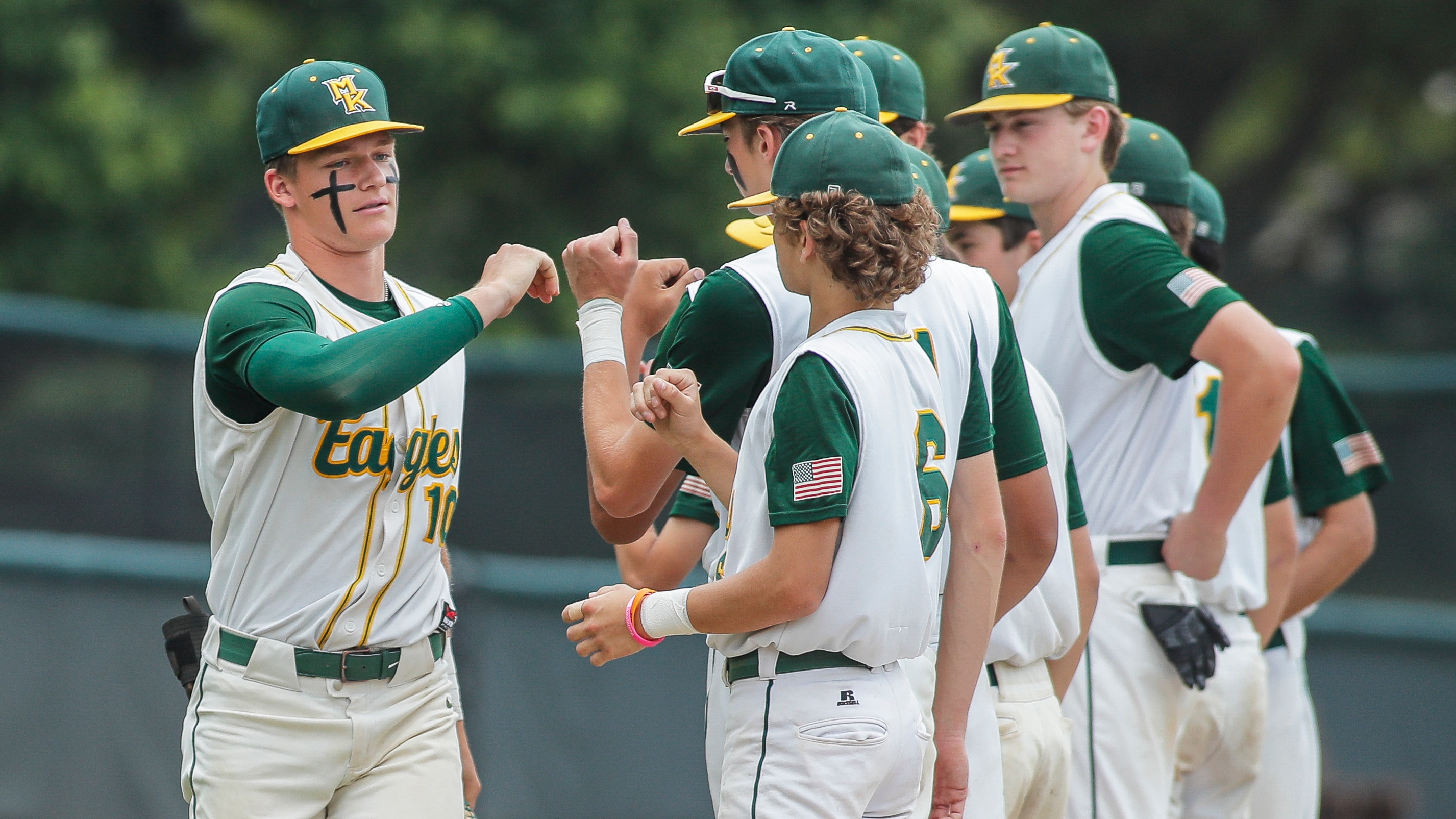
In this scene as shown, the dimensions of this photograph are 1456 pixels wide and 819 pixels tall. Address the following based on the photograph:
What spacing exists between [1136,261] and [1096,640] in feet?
3.45

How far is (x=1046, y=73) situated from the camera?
432cm

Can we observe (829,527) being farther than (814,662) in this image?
No

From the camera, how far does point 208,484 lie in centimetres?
347

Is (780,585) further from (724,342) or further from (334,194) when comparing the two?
(334,194)

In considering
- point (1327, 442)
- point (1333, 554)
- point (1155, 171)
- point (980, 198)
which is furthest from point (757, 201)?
point (1333, 554)

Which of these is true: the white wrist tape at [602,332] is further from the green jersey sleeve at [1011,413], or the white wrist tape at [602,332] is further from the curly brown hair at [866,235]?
the green jersey sleeve at [1011,413]

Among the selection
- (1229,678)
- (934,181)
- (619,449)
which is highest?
(934,181)

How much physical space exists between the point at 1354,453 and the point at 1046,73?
1.92 metres

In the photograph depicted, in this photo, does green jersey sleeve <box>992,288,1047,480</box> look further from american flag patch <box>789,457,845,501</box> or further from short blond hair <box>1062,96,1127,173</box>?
short blond hair <box>1062,96,1127,173</box>

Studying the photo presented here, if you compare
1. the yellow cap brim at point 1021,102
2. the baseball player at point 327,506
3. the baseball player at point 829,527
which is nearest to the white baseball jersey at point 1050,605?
the baseball player at point 829,527

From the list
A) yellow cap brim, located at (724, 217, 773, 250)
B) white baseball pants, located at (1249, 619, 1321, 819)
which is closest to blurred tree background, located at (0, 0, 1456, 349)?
white baseball pants, located at (1249, 619, 1321, 819)

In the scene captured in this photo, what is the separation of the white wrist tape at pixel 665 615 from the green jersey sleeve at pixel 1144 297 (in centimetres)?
183

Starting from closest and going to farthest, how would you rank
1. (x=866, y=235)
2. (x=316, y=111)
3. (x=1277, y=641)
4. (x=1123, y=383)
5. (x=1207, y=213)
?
(x=866, y=235)
(x=316, y=111)
(x=1123, y=383)
(x=1277, y=641)
(x=1207, y=213)

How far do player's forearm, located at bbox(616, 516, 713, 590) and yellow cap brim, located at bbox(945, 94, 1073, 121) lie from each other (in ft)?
4.96
